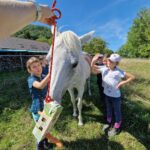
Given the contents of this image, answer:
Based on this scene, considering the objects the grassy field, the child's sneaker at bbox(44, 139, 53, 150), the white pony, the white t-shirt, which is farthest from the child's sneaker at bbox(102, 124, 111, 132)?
the white pony

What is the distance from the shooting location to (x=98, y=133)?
4.45 meters

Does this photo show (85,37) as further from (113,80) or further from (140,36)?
(140,36)

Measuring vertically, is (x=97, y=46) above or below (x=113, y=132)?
below

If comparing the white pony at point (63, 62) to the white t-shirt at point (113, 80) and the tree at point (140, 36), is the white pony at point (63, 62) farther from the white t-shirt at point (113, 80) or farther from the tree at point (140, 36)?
the tree at point (140, 36)

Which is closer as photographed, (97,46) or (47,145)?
(47,145)

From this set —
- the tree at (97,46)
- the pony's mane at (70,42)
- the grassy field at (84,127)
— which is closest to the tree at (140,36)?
the tree at (97,46)

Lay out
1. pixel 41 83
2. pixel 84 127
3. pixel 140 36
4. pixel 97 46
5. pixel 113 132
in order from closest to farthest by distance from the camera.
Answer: pixel 41 83 < pixel 113 132 < pixel 84 127 < pixel 97 46 < pixel 140 36

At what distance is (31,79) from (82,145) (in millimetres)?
1424

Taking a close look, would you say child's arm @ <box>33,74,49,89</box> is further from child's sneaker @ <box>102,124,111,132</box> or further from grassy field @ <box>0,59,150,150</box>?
child's sneaker @ <box>102,124,111,132</box>

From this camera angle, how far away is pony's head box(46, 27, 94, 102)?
127 inches

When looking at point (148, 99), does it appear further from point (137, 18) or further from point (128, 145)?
point (137, 18)

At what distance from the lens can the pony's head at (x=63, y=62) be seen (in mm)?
3219

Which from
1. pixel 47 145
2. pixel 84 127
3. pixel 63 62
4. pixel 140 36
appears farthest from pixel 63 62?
pixel 140 36

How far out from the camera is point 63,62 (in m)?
3.33
